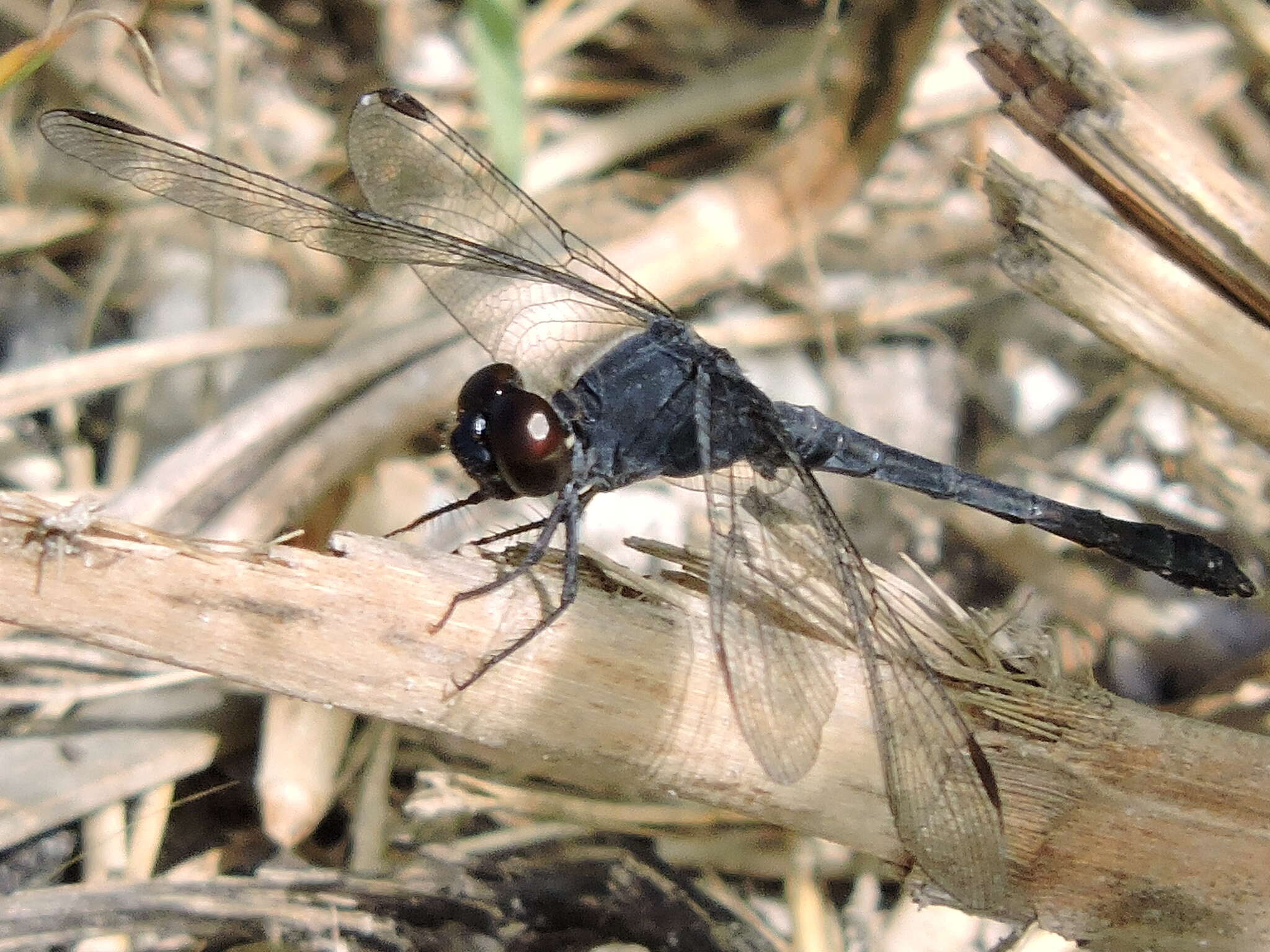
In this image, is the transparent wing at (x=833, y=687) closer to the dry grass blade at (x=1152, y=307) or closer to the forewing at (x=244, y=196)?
the dry grass blade at (x=1152, y=307)

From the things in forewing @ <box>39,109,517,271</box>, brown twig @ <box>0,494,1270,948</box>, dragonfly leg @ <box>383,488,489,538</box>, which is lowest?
brown twig @ <box>0,494,1270,948</box>

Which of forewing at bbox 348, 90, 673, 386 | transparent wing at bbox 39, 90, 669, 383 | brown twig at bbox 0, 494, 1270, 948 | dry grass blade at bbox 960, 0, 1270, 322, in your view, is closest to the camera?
brown twig at bbox 0, 494, 1270, 948

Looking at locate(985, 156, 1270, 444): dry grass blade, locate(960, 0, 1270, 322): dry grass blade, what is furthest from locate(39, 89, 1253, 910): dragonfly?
locate(960, 0, 1270, 322): dry grass blade

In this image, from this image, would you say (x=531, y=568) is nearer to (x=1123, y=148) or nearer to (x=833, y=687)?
(x=833, y=687)

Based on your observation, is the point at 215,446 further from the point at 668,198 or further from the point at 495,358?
the point at 668,198

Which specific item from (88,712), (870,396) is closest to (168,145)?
(88,712)

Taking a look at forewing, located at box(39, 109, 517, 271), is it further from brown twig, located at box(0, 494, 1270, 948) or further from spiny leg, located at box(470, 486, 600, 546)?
brown twig, located at box(0, 494, 1270, 948)

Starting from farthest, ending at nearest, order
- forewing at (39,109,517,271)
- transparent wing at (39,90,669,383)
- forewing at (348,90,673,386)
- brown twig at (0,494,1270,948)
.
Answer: forewing at (348,90,673,386) → transparent wing at (39,90,669,383) → forewing at (39,109,517,271) → brown twig at (0,494,1270,948)

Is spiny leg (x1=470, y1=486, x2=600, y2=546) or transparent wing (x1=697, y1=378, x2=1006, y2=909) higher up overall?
spiny leg (x1=470, y1=486, x2=600, y2=546)
